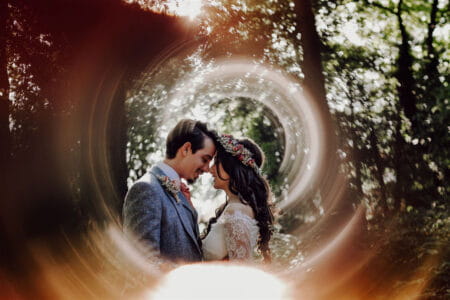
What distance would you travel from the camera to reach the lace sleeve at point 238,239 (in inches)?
176

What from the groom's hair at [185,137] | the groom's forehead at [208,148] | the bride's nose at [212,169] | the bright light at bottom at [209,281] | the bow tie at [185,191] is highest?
the groom's hair at [185,137]

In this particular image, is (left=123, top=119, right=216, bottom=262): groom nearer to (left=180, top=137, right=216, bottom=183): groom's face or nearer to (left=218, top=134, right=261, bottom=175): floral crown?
(left=180, top=137, right=216, bottom=183): groom's face

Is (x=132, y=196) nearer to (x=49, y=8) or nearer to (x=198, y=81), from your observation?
(x=49, y=8)

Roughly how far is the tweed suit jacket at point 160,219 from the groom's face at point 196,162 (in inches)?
13.3

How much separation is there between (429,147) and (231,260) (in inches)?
178

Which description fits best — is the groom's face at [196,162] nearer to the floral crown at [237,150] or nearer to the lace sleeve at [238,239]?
the floral crown at [237,150]

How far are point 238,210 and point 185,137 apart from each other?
3.81ft

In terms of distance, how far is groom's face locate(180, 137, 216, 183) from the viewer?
423cm

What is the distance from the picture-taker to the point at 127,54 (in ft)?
27.9

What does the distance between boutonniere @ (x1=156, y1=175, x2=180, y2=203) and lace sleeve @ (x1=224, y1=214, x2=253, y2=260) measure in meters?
0.97

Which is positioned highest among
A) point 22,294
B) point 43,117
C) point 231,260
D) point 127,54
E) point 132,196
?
point 127,54

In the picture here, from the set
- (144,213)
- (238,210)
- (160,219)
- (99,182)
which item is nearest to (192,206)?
(160,219)

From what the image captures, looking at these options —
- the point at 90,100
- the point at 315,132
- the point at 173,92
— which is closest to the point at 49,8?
the point at 90,100

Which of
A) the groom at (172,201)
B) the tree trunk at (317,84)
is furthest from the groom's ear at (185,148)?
the tree trunk at (317,84)
